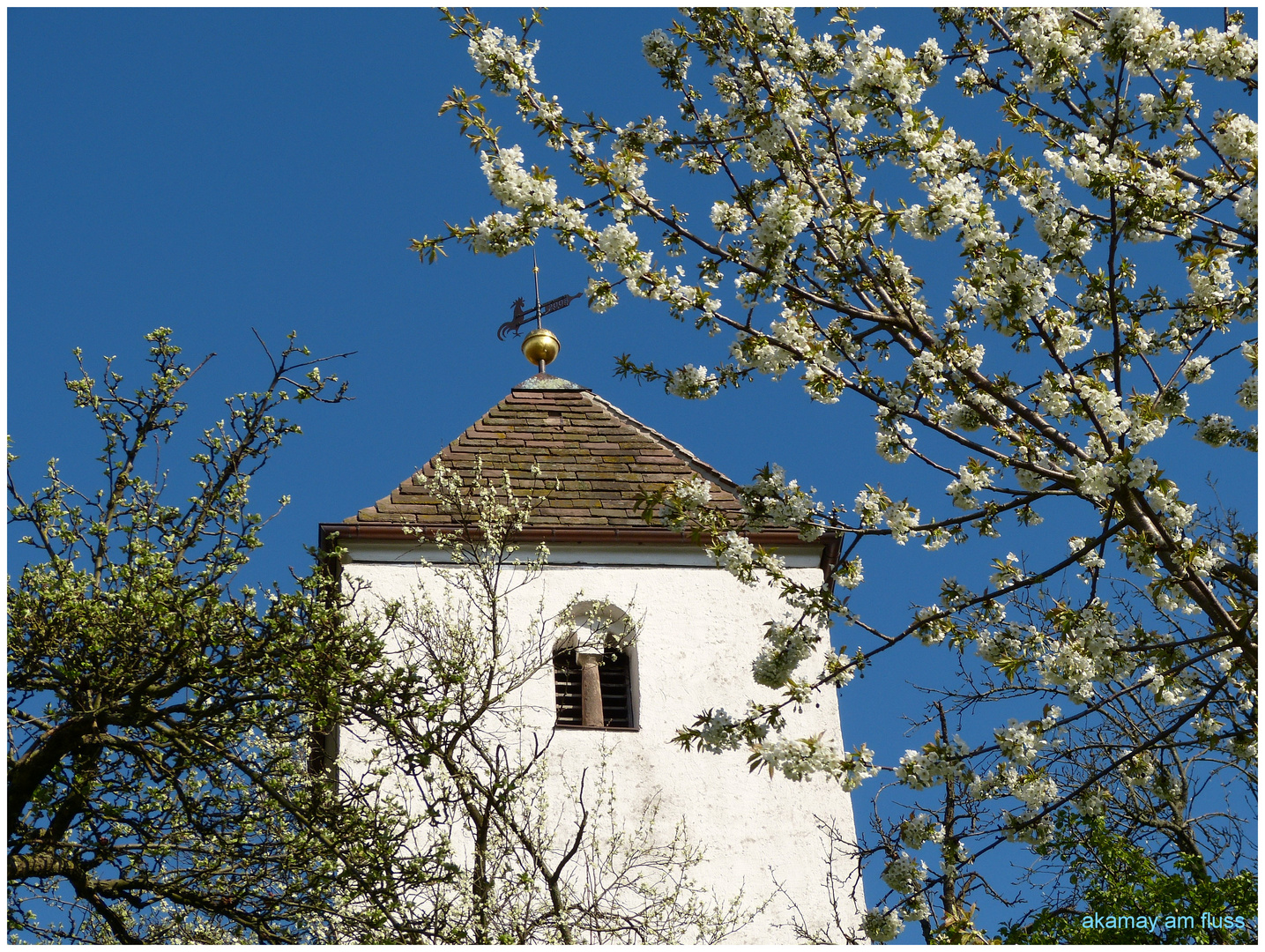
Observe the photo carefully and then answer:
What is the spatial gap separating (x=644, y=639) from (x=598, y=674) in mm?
507

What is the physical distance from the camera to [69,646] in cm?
798

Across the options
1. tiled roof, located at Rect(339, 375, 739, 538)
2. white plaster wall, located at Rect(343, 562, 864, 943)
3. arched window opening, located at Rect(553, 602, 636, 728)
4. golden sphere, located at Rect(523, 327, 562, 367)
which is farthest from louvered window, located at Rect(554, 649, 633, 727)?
golden sphere, located at Rect(523, 327, 562, 367)

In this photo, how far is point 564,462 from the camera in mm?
15609

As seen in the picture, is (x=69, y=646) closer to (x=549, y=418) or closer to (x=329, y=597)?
(x=329, y=597)

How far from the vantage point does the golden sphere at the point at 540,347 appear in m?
18.2

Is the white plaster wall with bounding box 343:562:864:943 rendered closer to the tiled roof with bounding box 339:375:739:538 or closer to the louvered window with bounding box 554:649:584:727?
the louvered window with bounding box 554:649:584:727

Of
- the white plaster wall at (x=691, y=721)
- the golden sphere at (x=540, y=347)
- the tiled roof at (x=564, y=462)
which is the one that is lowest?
the white plaster wall at (x=691, y=721)

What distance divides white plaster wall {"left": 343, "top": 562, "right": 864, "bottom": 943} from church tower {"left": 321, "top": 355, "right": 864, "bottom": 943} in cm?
1

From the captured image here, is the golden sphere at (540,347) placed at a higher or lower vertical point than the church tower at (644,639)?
higher

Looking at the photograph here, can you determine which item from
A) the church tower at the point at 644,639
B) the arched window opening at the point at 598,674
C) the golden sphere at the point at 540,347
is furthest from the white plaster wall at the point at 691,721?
the golden sphere at the point at 540,347

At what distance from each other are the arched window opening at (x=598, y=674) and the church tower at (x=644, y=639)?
0.02 metres

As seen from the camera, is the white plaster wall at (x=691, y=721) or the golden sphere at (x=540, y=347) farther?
the golden sphere at (x=540, y=347)

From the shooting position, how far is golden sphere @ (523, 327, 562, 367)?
718 inches

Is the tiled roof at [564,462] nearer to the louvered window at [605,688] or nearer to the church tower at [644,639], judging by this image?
the church tower at [644,639]
